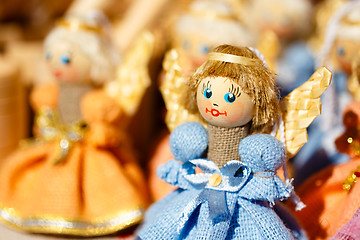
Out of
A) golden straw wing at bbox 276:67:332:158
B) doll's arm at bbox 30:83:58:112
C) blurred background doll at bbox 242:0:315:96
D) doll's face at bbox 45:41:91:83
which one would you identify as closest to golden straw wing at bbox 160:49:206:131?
golden straw wing at bbox 276:67:332:158

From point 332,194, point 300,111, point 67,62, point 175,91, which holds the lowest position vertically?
point 332,194

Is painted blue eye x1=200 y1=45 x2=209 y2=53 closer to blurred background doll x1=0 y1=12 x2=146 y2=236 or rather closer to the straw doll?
blurred background doll x1=0 y1=12 x2=146 y2=236

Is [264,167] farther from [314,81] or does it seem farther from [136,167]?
[136,167]

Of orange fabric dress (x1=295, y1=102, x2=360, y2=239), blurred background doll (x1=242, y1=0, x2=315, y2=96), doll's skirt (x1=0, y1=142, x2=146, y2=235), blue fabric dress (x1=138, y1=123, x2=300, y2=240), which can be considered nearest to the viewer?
blue fabric dress (x1=138, y1=123, x2=300, y2=240)

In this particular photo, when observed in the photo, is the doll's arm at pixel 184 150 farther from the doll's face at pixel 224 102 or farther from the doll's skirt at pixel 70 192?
the doll's skirt at pixel 70 192

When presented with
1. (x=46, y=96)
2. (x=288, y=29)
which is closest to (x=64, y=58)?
(x=46, y=96)

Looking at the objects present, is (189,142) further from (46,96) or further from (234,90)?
(46,96)

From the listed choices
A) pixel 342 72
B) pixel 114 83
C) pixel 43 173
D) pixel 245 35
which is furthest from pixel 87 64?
pixel 342 72

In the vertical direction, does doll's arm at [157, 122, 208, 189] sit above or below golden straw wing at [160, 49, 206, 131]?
below

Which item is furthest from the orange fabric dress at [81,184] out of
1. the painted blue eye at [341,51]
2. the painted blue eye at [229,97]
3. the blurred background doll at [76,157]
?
the painted blue eye at [341,51]
